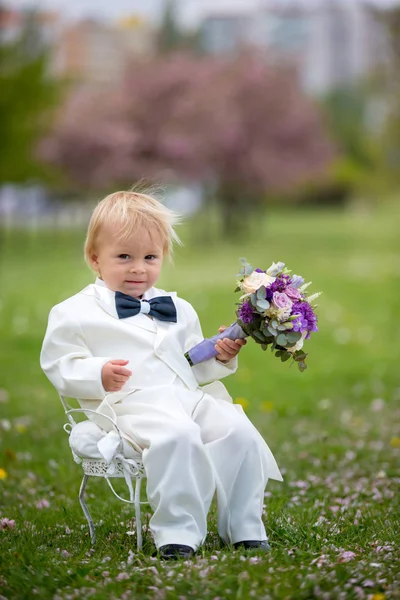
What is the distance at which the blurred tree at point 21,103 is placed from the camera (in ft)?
108

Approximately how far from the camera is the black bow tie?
4.44 meters

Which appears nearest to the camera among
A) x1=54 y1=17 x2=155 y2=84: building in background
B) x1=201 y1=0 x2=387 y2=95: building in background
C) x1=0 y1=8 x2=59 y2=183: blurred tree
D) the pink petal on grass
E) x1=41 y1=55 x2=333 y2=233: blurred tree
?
the pink petal on grass

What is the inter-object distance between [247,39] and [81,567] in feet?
145

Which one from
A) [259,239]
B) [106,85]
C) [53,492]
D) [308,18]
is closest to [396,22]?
[259,239]

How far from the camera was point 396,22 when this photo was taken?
32.3 metres

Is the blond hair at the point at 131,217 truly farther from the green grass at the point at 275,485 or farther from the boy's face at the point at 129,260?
the green grass at the point at 275,485

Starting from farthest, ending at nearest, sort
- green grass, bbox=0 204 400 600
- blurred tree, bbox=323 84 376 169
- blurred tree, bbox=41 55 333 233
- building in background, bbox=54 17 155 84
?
building in background, bbox=54 17 155 84 → blurred tree, bbox=323 84 376 169 → blurred tree, bbox=41 55 333 233 → green grass, bbox=0 204 400 600

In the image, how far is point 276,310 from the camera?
4.15 meters

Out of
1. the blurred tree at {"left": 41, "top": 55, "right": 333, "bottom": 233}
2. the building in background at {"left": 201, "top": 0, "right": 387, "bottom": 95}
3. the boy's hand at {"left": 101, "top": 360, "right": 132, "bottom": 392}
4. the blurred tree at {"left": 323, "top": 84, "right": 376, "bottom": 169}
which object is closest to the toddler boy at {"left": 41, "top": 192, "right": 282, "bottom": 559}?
the boy's hand at {"left": 101, "top": 360, "right": 132, "bottom": 392}

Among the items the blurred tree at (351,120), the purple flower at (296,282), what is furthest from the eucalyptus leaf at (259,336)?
the blurred tree at (351,120)

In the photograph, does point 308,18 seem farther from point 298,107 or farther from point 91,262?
point 91,262

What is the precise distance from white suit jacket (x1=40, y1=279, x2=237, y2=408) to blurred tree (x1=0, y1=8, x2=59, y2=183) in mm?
29077

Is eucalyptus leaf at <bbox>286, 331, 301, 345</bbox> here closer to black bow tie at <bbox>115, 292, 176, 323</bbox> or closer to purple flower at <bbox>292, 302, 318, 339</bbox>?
purple flower at <bbox>292, 302, 318, 339</bbox>

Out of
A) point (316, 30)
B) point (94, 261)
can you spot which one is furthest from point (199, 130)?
point (316, 30)
